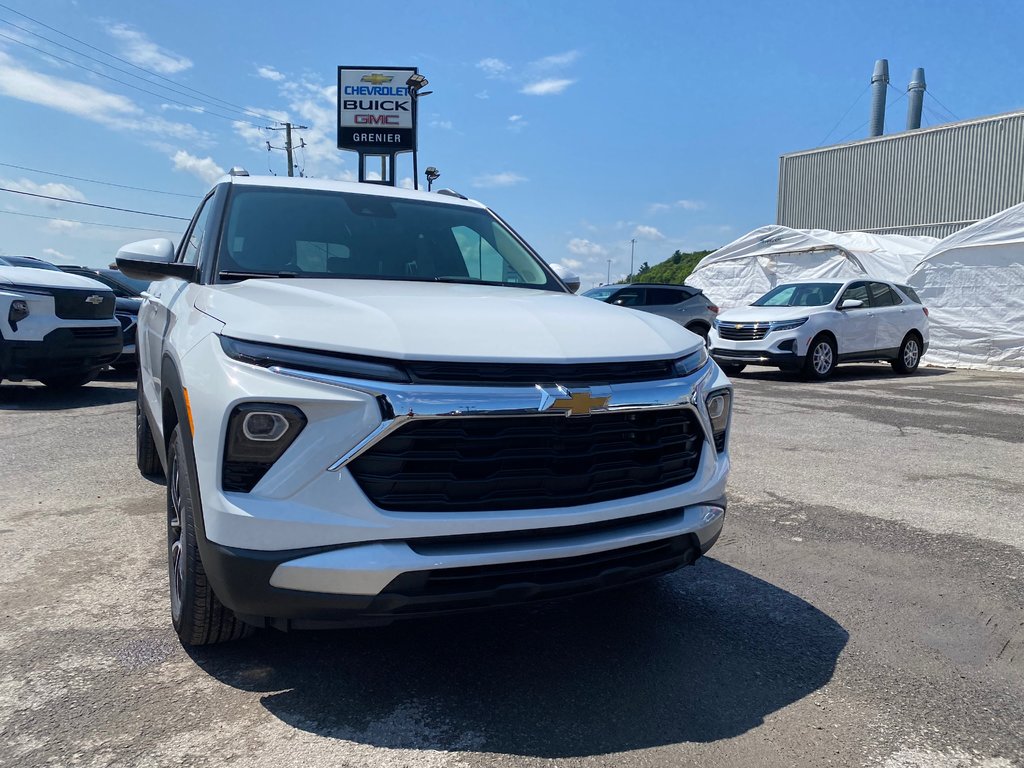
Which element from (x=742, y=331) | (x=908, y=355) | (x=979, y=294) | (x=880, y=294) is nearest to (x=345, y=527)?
(x=742, y=331)

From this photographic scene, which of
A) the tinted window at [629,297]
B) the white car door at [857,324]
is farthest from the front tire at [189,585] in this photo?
the tinted window at [629,297]

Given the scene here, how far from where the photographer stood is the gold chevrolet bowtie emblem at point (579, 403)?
227cm

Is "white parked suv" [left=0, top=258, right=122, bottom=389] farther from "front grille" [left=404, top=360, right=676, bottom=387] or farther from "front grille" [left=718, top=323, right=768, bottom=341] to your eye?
"front grille" [left=718, top=323, right=768, bottom=341]

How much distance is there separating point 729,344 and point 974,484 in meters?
7.81

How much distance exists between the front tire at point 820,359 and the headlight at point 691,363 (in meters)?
10.3

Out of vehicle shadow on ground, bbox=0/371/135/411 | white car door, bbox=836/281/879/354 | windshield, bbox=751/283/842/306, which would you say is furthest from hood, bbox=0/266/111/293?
white car door, bbox=836/281/879/354

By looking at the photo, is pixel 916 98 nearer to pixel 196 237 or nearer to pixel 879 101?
pixel 879 101

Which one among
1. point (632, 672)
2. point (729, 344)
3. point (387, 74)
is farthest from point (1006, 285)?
point (387, 74)

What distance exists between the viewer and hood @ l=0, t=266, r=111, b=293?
8219 mm

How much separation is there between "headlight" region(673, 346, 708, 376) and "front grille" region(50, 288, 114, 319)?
26.1 feet

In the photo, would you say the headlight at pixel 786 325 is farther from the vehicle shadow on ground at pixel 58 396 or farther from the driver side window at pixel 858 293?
the vehicle shadow on ground at pixel 58 396

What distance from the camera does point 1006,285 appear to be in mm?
16328

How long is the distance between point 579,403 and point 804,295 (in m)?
12.4

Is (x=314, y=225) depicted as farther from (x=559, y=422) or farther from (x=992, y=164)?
(x=992, y=164)
